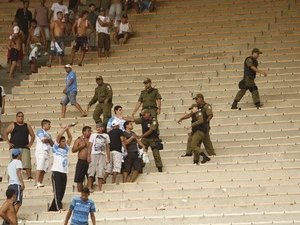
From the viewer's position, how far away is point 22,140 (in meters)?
24.4

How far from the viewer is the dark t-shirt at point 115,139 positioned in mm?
23706

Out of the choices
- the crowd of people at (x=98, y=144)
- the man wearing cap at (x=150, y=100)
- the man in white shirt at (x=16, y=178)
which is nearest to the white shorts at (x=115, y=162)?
the crowd of people at (x=98, y=144)

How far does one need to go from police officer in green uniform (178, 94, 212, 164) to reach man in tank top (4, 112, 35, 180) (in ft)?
10.2

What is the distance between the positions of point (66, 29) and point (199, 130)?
890 cm

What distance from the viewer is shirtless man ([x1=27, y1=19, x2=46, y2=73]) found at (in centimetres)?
3070

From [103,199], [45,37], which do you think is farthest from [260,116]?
[45,37]

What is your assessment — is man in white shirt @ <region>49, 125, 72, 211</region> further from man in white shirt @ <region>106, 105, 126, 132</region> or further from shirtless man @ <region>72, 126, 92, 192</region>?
man in white shirt @ <region>106, 105, 126, 132</region>

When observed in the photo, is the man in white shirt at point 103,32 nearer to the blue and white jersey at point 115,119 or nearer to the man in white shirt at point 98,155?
the blue and white jersey at point 115,119

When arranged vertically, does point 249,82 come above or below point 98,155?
above

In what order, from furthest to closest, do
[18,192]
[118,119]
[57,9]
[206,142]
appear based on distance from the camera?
[57,9]
[118,119]
[206,142]
[18,192]

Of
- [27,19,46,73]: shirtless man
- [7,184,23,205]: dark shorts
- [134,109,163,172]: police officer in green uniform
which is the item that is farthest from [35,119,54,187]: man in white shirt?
[27,19,46,73]: shirtless man

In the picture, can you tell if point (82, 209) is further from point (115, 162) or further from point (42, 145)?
point (42, 145)

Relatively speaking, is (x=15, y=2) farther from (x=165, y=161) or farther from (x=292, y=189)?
(x=292, y=189)

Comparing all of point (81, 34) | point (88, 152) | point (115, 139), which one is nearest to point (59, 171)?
point (88, 152)
